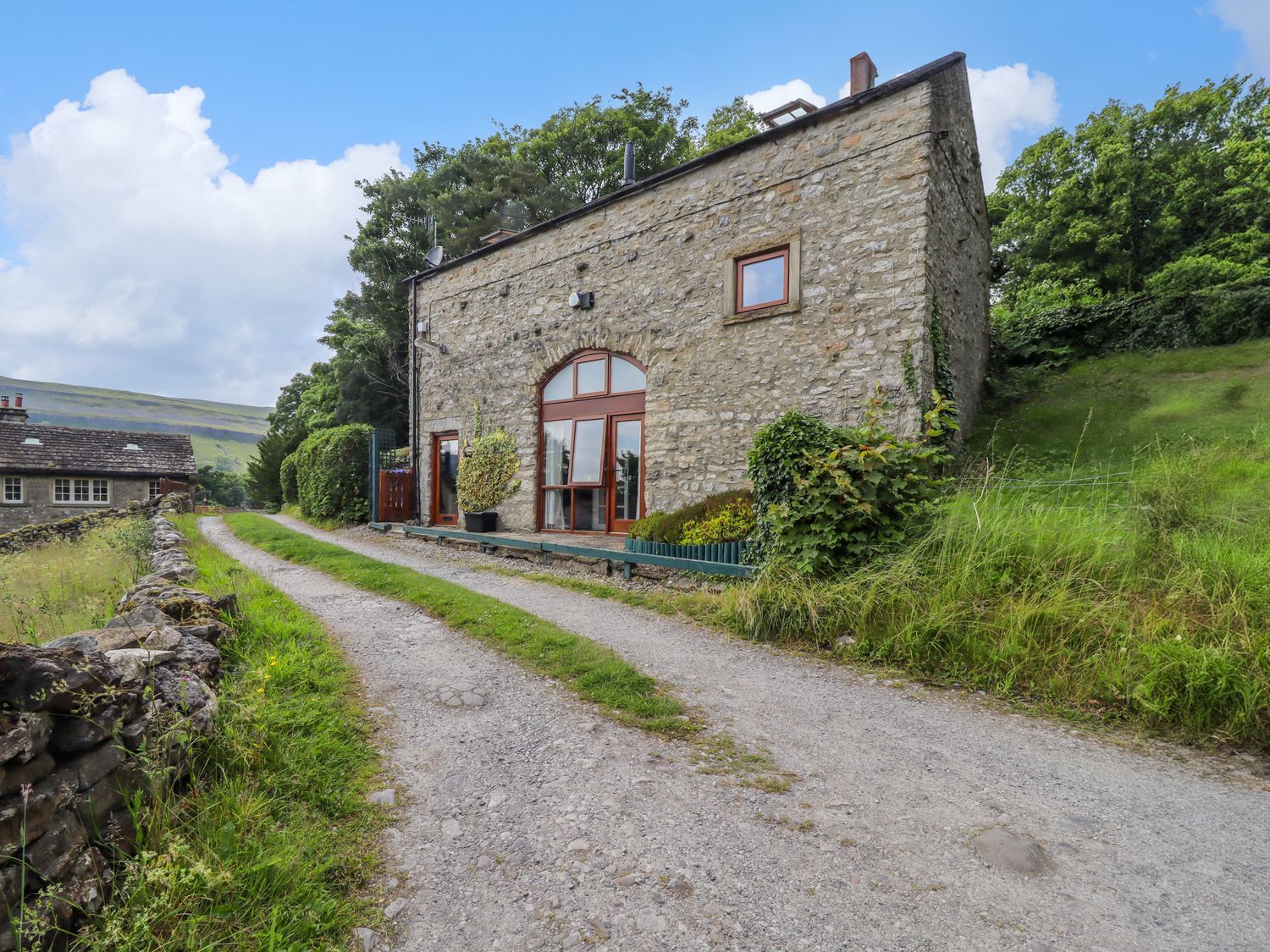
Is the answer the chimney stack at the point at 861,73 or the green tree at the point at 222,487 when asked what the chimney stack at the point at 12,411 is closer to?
the green tree at the point at 222,487

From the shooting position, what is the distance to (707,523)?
292 inches

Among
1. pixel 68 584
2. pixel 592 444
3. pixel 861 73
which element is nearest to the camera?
pixel 68 584

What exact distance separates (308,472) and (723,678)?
1707 cm

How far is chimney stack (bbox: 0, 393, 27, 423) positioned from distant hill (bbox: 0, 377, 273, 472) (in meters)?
93.2

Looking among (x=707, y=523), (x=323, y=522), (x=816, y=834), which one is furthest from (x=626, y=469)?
(x=323, y=522)

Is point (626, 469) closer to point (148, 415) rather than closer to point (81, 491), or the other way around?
point (81, 491)

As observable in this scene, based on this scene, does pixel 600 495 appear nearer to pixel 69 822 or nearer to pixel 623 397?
pixel 623 397

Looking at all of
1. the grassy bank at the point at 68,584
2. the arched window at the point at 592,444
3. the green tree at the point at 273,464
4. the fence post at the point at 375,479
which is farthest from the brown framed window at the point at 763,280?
the green tree at the point at 273,464

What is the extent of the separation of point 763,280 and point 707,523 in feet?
13.1

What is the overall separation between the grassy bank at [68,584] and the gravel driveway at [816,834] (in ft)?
11.0

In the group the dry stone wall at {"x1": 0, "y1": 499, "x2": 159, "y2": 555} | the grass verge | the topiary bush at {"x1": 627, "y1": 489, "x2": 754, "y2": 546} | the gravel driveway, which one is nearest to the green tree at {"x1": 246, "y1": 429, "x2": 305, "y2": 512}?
the dry stone wall at {"x1": 0, "y1": 499, "x2": 159, "y2": 555}

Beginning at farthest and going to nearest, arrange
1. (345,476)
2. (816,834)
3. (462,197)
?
(462,197)
(345,476)
(816,834)

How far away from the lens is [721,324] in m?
8.86

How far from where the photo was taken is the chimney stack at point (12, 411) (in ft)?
89.8
